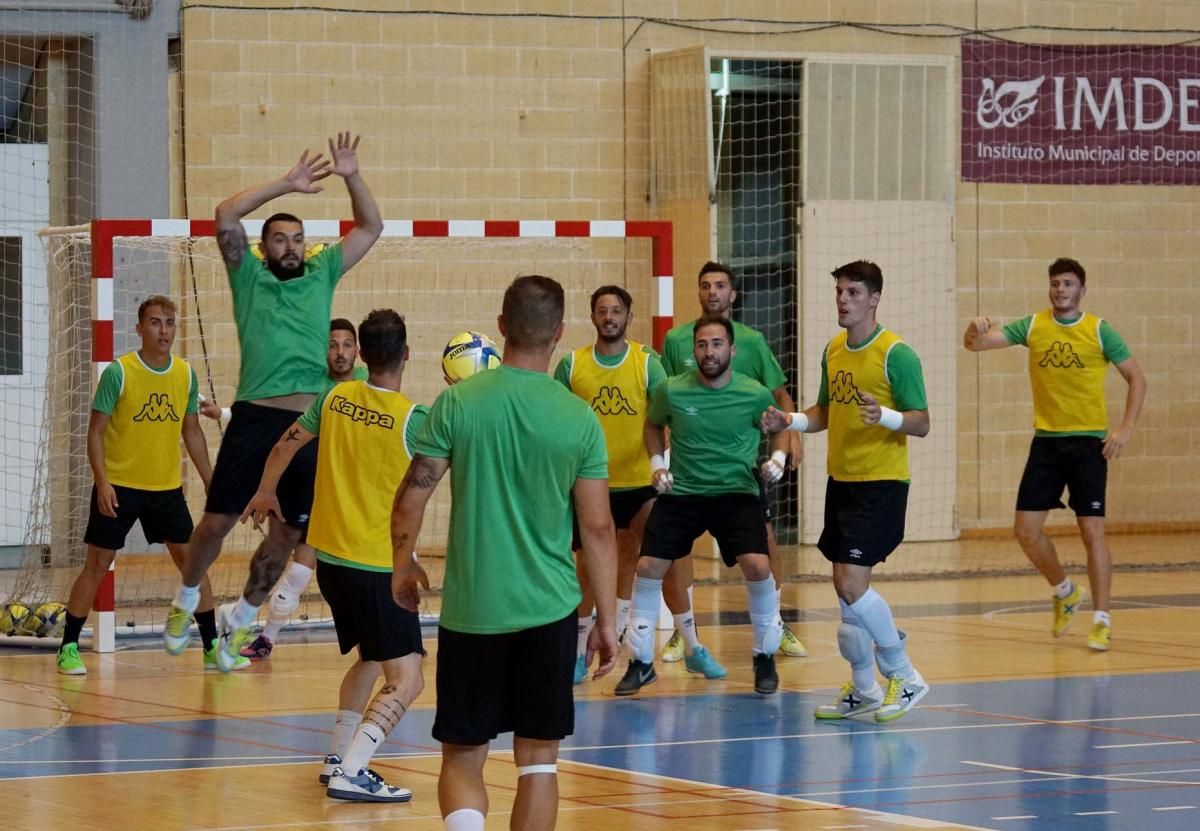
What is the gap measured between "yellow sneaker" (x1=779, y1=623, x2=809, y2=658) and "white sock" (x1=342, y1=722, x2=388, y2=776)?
4.33 m

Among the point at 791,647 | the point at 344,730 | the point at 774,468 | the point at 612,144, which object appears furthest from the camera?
the point at 612,144

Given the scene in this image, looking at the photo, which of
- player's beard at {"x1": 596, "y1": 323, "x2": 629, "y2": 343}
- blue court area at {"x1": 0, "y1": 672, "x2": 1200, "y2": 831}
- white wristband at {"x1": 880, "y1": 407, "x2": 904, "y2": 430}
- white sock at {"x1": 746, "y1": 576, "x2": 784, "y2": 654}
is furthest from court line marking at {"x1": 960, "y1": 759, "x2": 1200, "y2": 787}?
player's beard at {"x1": 596, "y1": 323, "x2": 629, "y2": 343}

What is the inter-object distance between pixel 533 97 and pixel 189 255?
3.49m

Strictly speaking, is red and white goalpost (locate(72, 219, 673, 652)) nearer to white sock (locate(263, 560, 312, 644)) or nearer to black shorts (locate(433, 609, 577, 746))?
white sock (locate(263, 560, 312, 644))

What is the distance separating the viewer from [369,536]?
6.79 metres

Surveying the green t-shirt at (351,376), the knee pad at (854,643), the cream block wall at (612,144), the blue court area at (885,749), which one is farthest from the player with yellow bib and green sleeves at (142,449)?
the cream block wall at (612,144)

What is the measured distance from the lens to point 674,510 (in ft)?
30.1

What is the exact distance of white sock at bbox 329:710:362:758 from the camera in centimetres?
713

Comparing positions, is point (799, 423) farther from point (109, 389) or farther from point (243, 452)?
point (109, 389)

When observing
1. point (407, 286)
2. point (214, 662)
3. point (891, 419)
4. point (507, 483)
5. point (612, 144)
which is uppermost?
point (612, 144)

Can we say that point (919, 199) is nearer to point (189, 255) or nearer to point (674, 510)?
A: point (189, 255)

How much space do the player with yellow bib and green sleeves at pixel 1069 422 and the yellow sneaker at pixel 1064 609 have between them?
0.05 feet

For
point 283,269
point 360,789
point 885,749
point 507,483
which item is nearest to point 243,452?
point 283,269

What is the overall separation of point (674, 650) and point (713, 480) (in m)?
1.84
